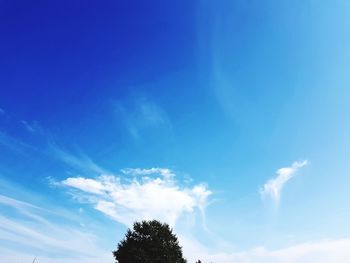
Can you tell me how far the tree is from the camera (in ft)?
209

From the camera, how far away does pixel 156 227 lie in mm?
68062

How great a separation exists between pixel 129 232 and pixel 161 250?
296 inches

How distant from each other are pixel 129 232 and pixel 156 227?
211 inches

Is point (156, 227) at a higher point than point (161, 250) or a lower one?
higher

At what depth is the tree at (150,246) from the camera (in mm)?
63812

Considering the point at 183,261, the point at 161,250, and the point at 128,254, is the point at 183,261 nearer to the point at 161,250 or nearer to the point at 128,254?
the point at 161,250

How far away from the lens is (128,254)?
64.6m

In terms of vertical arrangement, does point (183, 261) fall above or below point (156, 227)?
below

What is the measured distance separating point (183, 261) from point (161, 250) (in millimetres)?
5267

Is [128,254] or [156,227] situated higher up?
[156,227]

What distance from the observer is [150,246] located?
215 ft

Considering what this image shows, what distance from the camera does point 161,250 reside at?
64.9 metres

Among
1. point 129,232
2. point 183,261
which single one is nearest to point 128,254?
point 129,232

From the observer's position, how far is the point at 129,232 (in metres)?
67.9
